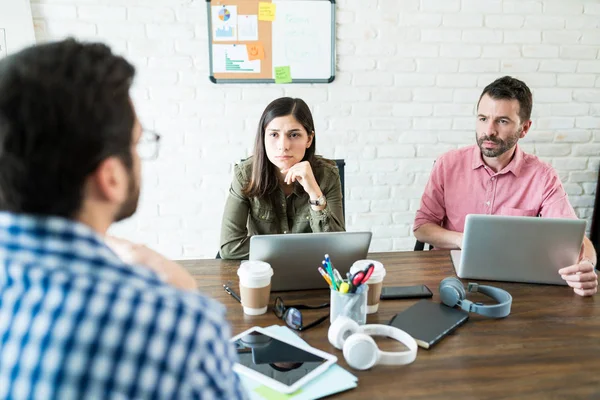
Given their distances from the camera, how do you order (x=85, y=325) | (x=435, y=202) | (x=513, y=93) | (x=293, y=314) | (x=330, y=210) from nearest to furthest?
1. (x=85, y=325)
2. (x=293, y=314)
3. (x=330, y=210)
4. (x=513, y=93)
5. (x=435, y=202)

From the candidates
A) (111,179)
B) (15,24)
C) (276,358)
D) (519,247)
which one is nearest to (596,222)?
(519,247)

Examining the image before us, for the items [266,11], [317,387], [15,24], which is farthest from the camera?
[266,11]

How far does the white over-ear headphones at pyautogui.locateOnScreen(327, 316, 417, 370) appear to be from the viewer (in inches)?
36.0

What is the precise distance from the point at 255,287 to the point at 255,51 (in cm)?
160

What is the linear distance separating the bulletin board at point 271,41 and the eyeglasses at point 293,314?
1537 millimetres

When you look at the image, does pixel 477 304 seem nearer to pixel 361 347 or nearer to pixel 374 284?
pixel 374 284

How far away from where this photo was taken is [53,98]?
1.66ft

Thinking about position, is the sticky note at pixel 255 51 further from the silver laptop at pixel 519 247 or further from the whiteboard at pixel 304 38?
the silver laptop at pixel 519 247

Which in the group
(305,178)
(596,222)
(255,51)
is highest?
(255,51)

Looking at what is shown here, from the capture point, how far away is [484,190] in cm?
196

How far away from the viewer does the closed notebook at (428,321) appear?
103cm

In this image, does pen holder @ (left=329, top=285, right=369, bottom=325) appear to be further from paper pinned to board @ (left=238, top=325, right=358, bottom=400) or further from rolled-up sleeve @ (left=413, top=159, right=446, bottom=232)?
rolled-up sleeve @ (left=413, top=159, right=446, bottom=232)

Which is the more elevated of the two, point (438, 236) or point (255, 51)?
point (255, 51)

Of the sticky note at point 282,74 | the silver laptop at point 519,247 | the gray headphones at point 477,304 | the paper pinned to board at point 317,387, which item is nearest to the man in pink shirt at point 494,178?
the silver laptop at point 519,247
